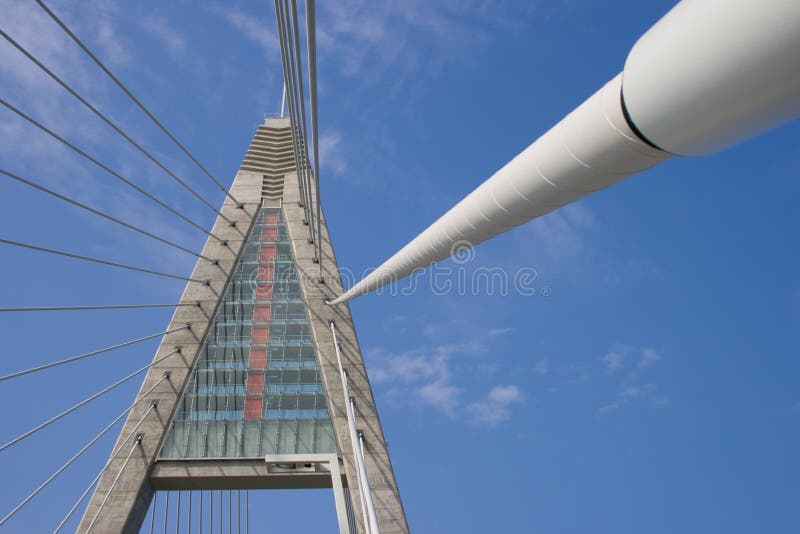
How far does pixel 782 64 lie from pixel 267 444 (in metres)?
16.2

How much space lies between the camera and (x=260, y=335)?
18297 mm

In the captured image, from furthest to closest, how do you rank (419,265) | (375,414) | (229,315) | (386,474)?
1. (229,315)
2. (375,414)
3. (386,474)
4. (419,265)

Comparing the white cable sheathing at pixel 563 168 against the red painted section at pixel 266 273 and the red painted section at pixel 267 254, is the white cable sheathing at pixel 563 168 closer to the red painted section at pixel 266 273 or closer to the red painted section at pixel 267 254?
the red painted section at pixel 266 273

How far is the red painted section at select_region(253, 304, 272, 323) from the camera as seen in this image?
732 inches

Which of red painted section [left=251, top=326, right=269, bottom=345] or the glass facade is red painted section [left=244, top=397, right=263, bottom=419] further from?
red painted section [left=251, top=326, right=269, bottom=345]

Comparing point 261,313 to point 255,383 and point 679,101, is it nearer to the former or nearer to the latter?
point 255,383

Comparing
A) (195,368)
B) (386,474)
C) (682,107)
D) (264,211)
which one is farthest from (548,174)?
(264,211)

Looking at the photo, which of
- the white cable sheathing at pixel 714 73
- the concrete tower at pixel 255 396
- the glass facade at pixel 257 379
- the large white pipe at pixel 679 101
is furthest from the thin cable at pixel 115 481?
the white cable sheathing at pixel 714 73

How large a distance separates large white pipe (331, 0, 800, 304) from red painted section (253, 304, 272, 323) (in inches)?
633

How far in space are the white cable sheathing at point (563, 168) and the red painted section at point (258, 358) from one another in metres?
14.3

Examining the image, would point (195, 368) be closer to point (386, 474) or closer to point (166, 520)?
point (166, 520)

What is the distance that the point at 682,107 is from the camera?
6.67 ft

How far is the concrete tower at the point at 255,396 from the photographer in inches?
592

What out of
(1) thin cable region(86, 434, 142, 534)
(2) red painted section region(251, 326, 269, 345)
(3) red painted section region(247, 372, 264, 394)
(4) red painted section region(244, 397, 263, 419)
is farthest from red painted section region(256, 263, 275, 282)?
(1) thin cable region(86, 434, 142, 534)
